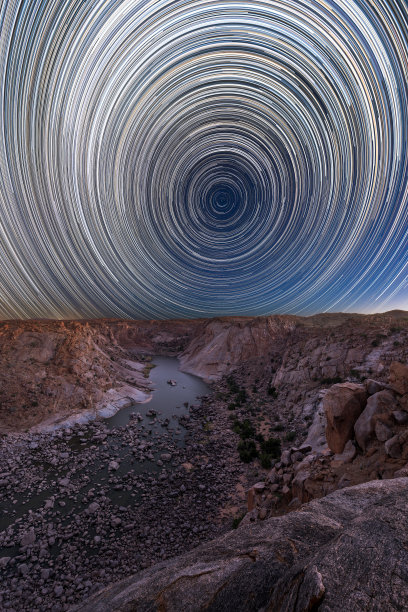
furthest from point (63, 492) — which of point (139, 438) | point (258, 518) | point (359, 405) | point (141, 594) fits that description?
point (359, 405)

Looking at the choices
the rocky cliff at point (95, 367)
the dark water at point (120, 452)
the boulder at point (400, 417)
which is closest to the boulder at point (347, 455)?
the boulder at point (400, 417)

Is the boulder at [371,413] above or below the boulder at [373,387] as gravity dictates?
below

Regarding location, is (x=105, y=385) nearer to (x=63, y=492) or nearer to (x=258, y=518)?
(x=63, y=492)

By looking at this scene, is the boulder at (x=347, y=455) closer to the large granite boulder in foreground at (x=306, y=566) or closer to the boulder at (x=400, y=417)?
the boulder at (x=400, y=417)

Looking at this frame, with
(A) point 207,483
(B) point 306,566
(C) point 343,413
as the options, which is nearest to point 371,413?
(C) point 343,413

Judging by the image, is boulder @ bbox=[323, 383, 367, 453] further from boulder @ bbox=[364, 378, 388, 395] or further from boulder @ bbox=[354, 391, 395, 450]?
boulder @ bbox=[354, 391, 395, 450]

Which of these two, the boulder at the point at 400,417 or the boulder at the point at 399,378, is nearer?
the boulder at the point at 400,417

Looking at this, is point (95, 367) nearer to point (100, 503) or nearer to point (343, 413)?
point (100, 503)

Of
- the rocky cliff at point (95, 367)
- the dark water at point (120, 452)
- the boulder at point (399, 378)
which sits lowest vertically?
the dark water at point (120, 452)
